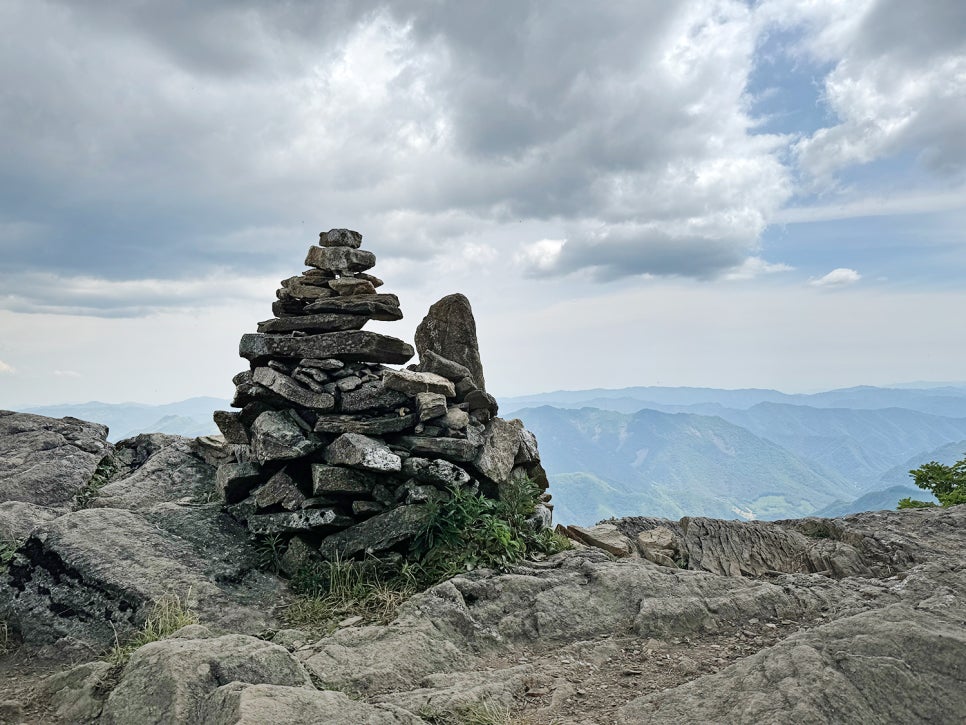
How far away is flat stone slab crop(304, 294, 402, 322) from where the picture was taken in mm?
13250

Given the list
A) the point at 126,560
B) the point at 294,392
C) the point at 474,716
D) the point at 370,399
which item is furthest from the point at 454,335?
the point at 474,716

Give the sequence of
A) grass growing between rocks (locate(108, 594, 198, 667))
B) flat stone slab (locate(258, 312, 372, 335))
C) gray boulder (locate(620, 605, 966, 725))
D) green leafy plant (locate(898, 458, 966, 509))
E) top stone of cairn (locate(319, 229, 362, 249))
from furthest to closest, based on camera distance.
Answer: green leafy plant (locate(898, 458, 966, 509)) < top stone of cairn (locate(319, 229, 362, 249)) < flat stone slab (locate(258, 312, 372, 335)) < grass growing between rocks (locate(108, 594, 198, 667)) < gray boulder (locate(620, 605, 966, 725))

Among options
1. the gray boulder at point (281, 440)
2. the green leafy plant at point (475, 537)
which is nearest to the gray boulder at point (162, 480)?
the gray boulder at point (281, 440)

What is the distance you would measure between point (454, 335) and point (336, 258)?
10.0 ft

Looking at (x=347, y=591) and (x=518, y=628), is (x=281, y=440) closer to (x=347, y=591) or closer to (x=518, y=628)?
(x=347, y=591)

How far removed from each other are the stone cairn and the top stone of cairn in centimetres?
2

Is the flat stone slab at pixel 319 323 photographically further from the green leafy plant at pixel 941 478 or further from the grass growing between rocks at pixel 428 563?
the green leafy plant at pixel 941 478

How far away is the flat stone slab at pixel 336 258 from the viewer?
Result: 13.5m

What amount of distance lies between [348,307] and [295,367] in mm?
1656

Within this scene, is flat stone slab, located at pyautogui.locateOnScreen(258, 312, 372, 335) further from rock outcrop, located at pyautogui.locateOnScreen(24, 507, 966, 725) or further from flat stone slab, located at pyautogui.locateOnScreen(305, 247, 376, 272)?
rock outcrop, located at pyautogui.locateOnScreen(24, 507, 966, 725)

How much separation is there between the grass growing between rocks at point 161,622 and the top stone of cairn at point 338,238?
24.2 feet

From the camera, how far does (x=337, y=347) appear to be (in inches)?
515

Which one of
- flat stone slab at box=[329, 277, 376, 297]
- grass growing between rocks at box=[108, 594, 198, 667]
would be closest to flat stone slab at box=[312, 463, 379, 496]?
grass growing between rocks at box=[108, 594, 198, 667]

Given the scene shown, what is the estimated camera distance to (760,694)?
6242 millimetres
